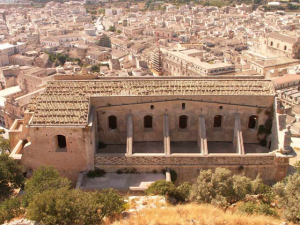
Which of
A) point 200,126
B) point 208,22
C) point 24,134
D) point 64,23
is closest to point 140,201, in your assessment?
point 200,126

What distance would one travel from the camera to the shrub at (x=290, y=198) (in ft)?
48.3

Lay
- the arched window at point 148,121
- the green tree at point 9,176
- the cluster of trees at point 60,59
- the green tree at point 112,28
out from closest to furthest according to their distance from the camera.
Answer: the green tree at point 9,176 < the arched window at point 148,121 < the cluster of trees at point 60,59 < the green tree at point 112,28

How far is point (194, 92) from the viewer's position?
72.0ft

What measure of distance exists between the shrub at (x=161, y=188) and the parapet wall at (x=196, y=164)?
2.05 m

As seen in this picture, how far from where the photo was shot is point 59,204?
44.7 feet

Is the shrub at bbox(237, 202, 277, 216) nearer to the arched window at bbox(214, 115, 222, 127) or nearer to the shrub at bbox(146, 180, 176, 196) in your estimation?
the shrub at bbox(146, 180, 176, 196)

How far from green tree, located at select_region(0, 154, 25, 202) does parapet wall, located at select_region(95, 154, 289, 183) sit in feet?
14.6

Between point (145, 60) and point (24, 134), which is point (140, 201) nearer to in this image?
point (24, 134)

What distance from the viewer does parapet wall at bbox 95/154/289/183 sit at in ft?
67.3

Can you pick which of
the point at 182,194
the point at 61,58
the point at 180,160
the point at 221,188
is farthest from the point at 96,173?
the point at 61,58

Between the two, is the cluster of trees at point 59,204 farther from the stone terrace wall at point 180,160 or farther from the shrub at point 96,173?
the stone terrace wall at point 180,160

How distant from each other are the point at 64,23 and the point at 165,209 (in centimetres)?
11972

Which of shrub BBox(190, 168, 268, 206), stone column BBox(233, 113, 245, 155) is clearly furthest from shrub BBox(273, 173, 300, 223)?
stone column BBox(233, 113, 245, 155)

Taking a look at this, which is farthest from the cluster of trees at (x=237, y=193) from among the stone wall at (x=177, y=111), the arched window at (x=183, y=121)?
the arched window at (x=183, y=121)
